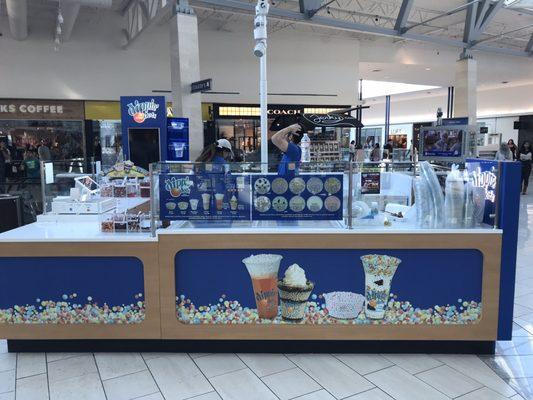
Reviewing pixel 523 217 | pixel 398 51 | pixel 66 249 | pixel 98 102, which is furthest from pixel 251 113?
pixel 66 249

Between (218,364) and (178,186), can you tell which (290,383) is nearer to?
(218,364)

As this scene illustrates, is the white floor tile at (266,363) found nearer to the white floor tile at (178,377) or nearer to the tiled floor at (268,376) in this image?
the tiled floor at (268,376)

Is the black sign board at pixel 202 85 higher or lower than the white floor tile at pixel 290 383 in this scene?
higher

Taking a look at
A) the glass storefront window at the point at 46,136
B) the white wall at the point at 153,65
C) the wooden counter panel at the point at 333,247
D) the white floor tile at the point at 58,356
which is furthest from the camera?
the glass storefront window at the point at 46,136

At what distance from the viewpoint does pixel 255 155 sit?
11.6 meters

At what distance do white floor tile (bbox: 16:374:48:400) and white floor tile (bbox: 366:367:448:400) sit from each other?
203 cm

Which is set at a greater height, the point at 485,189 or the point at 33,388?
the point at 485,189

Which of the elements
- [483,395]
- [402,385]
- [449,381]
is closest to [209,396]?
[402,385]

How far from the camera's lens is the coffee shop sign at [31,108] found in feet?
37.6

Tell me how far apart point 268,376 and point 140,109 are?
4.69 metres

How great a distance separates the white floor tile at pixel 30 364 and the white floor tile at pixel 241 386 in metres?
1.20

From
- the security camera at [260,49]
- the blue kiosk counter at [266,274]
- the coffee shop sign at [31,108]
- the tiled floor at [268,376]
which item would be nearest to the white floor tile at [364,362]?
the tiled floor at [268,376]

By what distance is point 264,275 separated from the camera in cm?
303

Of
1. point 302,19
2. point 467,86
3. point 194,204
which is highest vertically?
point 302,19
